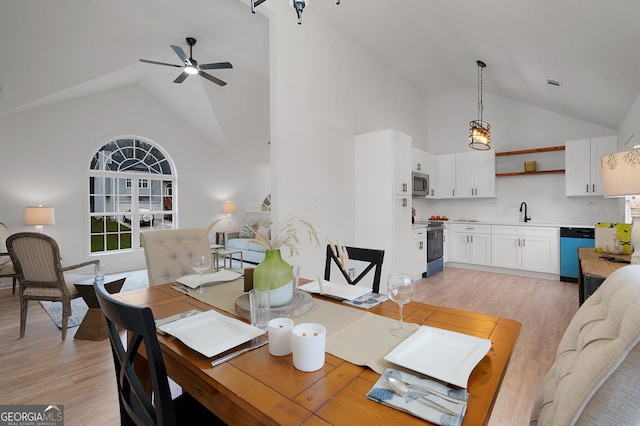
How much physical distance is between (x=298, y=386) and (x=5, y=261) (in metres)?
5.33

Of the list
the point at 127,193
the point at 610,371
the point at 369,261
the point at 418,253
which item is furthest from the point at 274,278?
the point at 127,193

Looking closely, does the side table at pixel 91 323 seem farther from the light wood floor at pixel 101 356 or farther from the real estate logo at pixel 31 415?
the real estate logo at pixel 31 415

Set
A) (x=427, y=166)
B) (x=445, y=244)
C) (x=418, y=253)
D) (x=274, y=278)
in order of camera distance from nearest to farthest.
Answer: (x=274, y=278) → (x=418, y=253) → (x=427, y=166) → (x=445, y=244)

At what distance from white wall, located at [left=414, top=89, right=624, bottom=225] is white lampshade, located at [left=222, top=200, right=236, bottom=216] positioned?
4.33 metres

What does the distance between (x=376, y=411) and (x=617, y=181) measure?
2216mm

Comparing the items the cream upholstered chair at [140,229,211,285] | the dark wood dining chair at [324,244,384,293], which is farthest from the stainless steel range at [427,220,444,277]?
the cream upholstered chair at [140,229,211,285]

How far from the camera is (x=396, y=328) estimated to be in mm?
1148

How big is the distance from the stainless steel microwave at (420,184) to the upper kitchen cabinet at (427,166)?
0.26ft

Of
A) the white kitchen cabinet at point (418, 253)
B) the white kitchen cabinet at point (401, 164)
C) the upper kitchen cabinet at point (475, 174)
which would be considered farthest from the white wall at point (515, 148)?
the white kitchen cabinet at point (401, 164)

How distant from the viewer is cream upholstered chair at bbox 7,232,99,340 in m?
2.78

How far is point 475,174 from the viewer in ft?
18.4

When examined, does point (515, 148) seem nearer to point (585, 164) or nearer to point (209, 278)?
point (585, 164)

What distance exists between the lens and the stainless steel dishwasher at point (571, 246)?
4402 mm

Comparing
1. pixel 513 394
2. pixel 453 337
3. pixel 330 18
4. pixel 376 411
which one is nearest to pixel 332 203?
pixel 330 18
